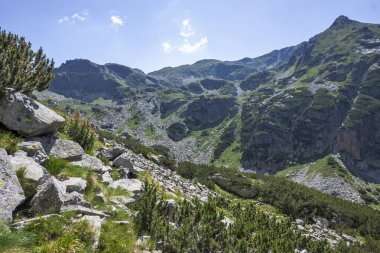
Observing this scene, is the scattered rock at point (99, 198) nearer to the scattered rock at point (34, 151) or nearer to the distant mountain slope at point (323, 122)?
the scattered rock at point (34, 151)

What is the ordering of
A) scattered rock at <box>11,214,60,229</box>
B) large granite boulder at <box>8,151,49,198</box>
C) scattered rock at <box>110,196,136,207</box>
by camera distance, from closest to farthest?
scattered rock at <box>11,214,60,229</box> < large granite boulder at <box>8,151,49,198</box> < scattered rock at <box>110,196,136,207</box>

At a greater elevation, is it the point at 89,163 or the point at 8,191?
the point at 8,191

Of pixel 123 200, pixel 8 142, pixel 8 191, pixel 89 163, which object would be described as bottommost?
pixel 123 200

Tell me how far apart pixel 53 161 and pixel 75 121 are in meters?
8.41

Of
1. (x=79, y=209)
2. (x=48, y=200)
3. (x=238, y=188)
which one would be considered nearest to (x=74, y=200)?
(x=79, y=209)

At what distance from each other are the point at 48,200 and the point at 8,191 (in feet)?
3.55

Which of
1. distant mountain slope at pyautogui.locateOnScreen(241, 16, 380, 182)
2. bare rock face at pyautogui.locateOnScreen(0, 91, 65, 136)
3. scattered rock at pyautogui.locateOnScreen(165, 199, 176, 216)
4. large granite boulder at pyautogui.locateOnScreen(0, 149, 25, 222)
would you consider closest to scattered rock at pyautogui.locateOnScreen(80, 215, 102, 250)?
large granite boulder at pyautogui.locateOnScreen(0, 149, 25, 222)

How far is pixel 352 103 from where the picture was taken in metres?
164

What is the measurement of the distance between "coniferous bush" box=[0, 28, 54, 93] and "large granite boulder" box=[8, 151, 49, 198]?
5951 millimetres

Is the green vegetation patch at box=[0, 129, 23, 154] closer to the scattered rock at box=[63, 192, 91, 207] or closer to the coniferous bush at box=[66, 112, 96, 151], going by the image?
the scattered rock at box=[63, 192, 91, 207]

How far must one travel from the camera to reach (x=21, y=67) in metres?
17.3

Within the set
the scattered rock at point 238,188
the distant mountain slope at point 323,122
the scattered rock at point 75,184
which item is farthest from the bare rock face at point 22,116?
the distant mountain slope at point 323,122

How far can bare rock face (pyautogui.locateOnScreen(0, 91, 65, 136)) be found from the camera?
13.7 meters

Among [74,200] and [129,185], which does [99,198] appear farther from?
[129,185]
